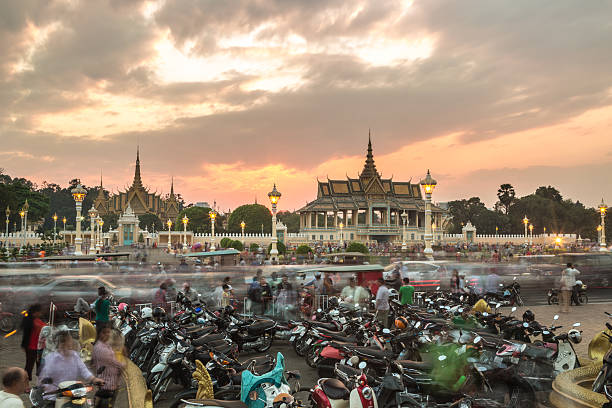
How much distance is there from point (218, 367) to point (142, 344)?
215 centimetres

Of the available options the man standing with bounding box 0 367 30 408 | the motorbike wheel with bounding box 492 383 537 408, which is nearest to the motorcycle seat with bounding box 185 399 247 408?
the man standing with bounding box 0 367 30 408

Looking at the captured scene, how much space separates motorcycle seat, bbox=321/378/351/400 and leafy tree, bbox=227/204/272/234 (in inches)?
2507

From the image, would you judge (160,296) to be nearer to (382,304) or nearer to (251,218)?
(382,304)

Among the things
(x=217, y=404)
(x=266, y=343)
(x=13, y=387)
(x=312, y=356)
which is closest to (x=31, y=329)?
(x=13, y=387)

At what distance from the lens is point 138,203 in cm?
7994

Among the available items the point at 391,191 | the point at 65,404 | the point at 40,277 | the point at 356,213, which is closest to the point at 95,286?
the point at 40,277

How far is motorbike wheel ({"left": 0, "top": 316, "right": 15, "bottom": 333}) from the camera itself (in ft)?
35.6

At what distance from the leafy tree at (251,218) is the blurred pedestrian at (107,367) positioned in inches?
2481

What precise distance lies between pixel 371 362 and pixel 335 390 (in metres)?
1.57

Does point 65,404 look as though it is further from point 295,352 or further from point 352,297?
point 352,297

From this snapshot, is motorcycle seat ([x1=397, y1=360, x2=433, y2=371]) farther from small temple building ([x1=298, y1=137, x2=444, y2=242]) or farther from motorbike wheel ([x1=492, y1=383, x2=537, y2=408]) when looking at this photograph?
small temple building ([x1=298, y1=137, x2=444, y2=242])

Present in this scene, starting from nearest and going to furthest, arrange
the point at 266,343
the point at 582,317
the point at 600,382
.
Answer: the point at 600,382 < the point at 266,343 < the point at 582,317

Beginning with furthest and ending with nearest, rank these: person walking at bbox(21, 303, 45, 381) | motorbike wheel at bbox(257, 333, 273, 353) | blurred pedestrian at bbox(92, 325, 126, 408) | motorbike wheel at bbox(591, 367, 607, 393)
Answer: motorbike wheel at bbox(257, 333, 273, 353), person walking at bbox(21, 303, 45, 381), blurred pedestrian at bbox(92, 325, 126, 408), motorbike wheel at bbox(591, 367, 607, 393)

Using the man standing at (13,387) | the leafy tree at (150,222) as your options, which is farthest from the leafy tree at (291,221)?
the man standing at (13,387)
